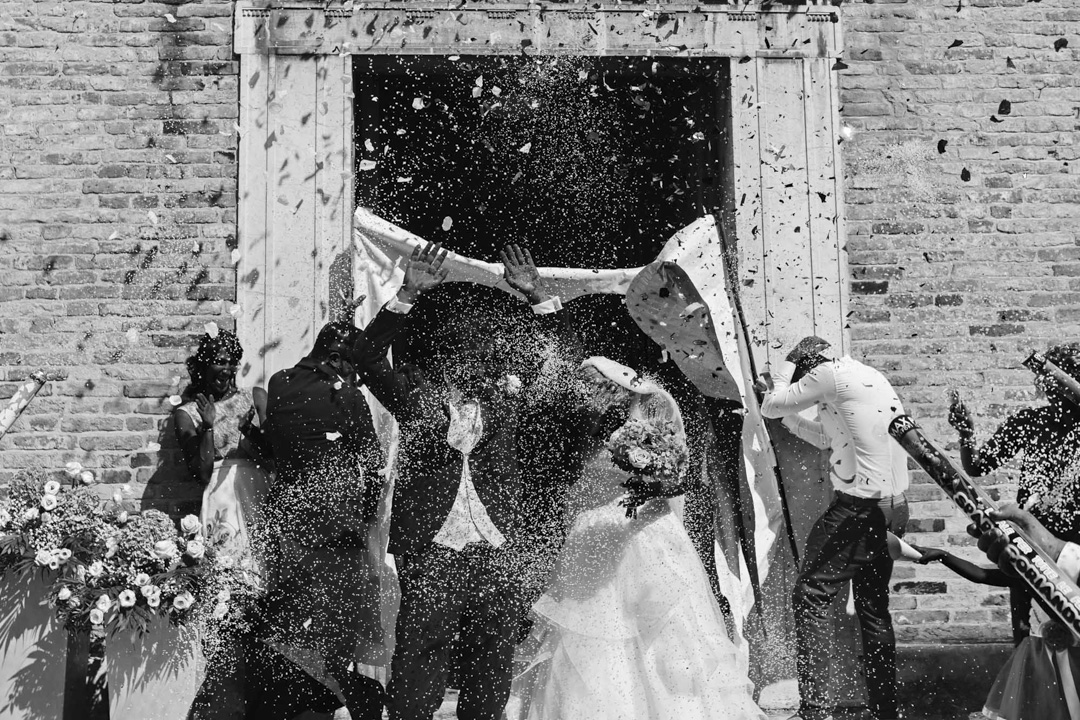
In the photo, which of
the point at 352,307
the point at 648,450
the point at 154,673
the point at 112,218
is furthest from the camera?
the point at 112,218

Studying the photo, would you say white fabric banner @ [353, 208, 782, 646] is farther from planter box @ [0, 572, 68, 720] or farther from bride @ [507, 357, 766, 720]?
planter box @ [0, 572, 68, 720]

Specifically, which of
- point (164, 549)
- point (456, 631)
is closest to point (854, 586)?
point (456, 631)

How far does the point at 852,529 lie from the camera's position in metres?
5.73

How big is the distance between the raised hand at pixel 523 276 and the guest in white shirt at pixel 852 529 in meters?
1.36

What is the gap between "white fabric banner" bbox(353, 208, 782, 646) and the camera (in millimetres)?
6266

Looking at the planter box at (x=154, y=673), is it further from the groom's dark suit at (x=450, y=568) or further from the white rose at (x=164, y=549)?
the groom's dark suit at (x=450, y=568)

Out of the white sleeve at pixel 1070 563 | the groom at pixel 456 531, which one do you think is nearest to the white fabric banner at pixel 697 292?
the groom at pixel 456 531

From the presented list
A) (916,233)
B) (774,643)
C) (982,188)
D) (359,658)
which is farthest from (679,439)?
(982,188)

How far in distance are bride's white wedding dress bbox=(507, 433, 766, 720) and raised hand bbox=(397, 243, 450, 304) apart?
1.30m

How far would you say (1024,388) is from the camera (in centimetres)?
696

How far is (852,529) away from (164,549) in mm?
3282

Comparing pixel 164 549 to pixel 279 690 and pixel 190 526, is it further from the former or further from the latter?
pixel 279 690

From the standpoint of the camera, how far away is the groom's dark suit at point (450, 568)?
16.5ft

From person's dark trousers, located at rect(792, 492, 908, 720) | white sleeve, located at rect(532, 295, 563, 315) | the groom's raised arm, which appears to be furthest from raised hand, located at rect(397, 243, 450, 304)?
person's dark trousers, located at rect(792, 492, 908, 720)
